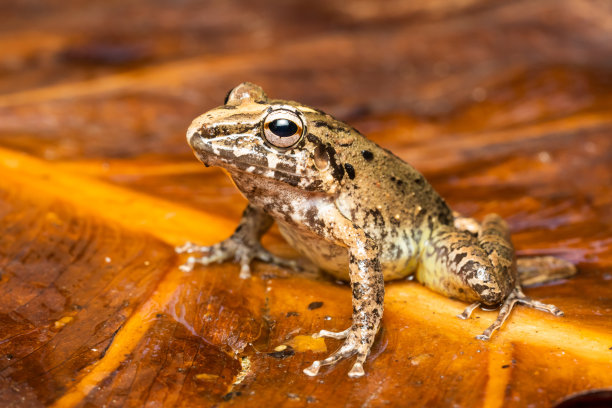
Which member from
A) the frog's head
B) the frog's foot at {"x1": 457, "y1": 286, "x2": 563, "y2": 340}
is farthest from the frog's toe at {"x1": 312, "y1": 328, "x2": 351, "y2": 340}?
the frog's head

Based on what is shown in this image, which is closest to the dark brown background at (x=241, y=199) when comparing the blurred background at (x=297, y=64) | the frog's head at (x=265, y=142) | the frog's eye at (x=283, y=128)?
the blurred background at (x=297, y=64)

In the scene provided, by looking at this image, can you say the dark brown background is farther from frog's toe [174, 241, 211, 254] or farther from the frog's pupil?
the frog's pupil

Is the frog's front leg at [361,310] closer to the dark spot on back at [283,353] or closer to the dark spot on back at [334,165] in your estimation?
the dark spot on back at [283,353]

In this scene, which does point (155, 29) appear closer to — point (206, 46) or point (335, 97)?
point (206, 46)

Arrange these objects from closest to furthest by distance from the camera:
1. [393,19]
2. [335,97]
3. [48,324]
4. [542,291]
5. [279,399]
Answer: [279,399]
[48,324]
[542,291]
[335,97]
[393,19]

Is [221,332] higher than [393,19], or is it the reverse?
[393,19]

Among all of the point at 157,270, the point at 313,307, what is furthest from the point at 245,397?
the point at 157,270

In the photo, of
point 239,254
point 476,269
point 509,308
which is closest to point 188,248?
point 239,254

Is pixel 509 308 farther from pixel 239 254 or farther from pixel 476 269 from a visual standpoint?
pixel 239 254
